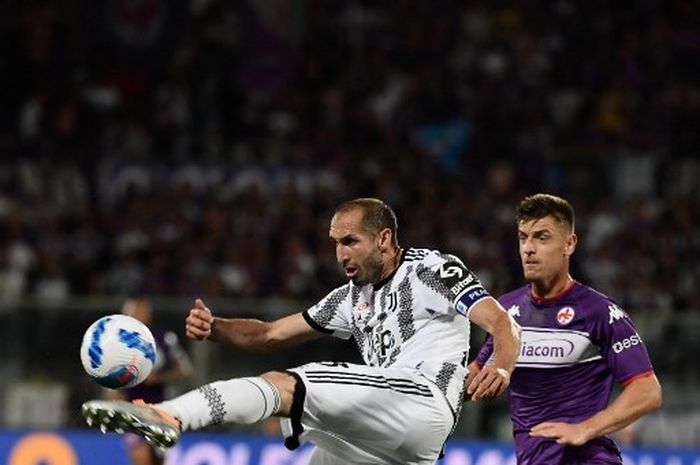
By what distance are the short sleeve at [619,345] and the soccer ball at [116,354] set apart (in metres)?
2.05

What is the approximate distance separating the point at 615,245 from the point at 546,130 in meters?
Result: 2.72

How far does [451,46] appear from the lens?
1934cm

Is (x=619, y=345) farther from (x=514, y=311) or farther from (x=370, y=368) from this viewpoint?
(x=370, y=368)

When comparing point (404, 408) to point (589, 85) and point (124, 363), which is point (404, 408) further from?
point (589, 85)

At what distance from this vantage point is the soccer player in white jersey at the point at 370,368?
6250 millimetres

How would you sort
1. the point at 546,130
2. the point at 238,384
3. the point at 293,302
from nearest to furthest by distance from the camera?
the point at 238,384, the point at 293,302, the point at 546,130

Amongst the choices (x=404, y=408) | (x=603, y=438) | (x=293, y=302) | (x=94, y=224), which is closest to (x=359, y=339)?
(x=404, y=408)

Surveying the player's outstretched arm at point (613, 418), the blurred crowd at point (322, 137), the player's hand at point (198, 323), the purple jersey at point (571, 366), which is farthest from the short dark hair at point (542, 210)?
the blurred crowd at point (322, 137)

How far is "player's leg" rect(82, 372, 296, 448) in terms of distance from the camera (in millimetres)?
5918

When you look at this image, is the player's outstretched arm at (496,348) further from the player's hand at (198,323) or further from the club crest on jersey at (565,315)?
the player's hand at (198,323)

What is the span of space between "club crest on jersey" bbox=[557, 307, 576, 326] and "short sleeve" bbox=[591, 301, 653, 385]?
0.13 metres

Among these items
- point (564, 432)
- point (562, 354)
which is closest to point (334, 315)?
point (562, 354)

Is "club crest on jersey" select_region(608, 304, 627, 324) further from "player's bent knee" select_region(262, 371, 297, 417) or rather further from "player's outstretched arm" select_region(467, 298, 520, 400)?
"player's bent knee" select_region(262, 371, 297, 417)

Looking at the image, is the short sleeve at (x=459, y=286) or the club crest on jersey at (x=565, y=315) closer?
the short sleeve at (x=459, y=286)
